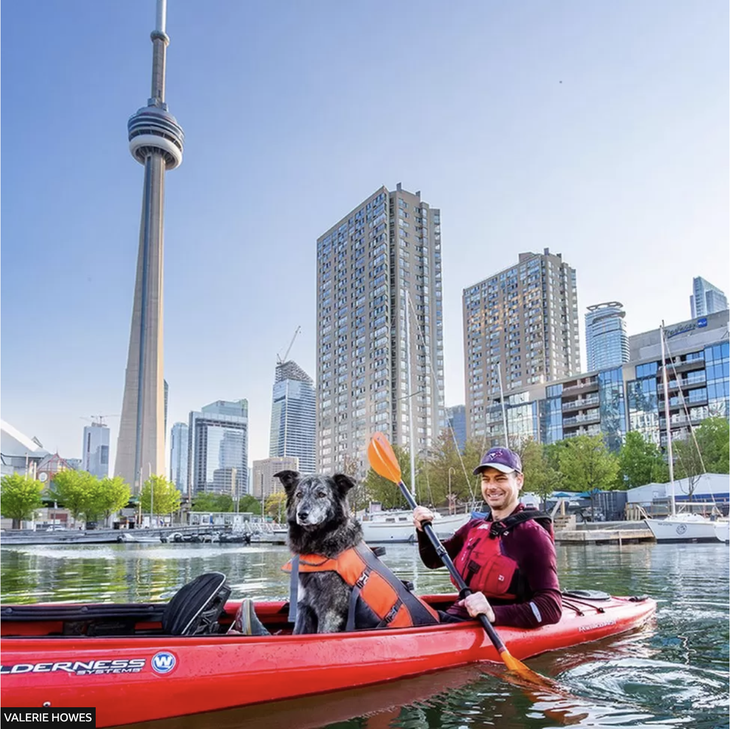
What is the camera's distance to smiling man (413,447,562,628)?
5633 mm

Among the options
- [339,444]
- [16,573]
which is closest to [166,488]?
[339,444]

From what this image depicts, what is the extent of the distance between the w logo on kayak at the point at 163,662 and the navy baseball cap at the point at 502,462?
2793 millimetres

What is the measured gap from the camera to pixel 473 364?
133m

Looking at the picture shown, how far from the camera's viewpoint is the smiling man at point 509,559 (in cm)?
563

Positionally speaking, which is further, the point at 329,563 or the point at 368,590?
the point at 368,590

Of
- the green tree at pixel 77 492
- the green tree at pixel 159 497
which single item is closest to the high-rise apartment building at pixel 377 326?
the green tree at pixel 159 497

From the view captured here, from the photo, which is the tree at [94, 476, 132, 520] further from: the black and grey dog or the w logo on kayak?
the w logo on kayak

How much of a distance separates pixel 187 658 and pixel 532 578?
2.98 meters

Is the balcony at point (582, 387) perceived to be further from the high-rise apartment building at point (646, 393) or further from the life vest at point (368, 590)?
the life vest at point (368, 590)

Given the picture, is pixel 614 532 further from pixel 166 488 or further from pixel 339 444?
pixel 339 444

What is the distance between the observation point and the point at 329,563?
5.24 meters

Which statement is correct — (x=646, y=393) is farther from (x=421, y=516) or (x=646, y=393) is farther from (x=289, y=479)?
(x=289, y=479)

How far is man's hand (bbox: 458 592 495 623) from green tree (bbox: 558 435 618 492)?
42260 millimetres

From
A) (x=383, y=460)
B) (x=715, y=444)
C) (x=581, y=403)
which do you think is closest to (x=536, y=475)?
(x=715, y=444)
